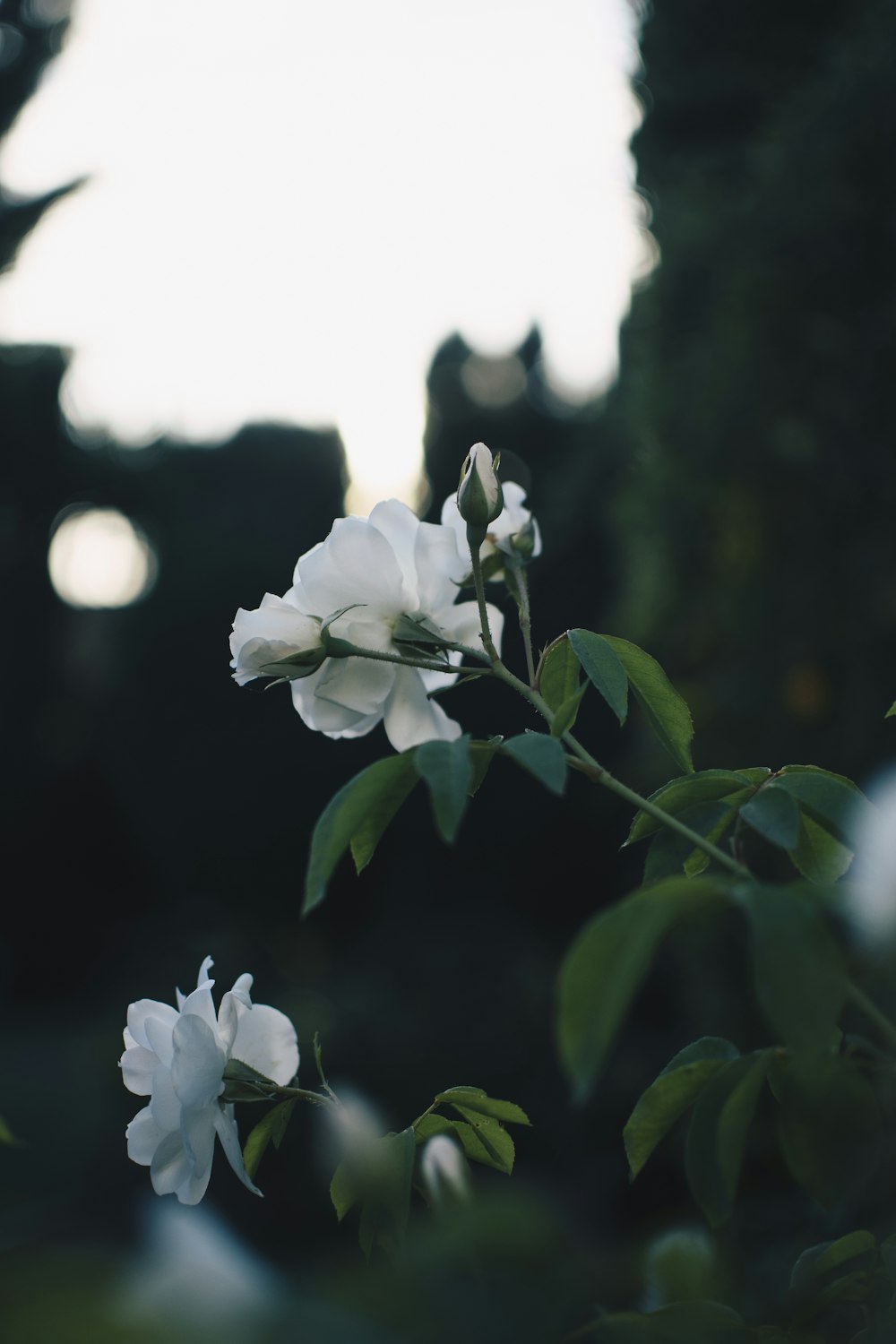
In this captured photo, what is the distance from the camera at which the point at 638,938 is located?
37 centimetres

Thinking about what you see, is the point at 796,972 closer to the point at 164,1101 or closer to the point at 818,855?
the point at 818,855

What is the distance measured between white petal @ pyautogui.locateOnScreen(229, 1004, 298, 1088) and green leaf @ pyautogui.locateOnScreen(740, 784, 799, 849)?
30cm

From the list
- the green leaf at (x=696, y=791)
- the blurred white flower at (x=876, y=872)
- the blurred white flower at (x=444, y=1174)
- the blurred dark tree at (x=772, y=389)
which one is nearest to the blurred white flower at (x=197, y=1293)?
the blurred white flower at (x=444, y=1174)

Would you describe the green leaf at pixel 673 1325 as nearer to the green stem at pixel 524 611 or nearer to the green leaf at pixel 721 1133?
the green leaf at pixel 721 1133

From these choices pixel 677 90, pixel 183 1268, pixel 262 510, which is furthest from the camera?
pixel 262 510

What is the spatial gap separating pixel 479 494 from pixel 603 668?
0.15 m

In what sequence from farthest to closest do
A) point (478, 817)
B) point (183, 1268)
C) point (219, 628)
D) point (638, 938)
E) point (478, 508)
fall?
point (219, 628)
point (478, 817)
point (478, 508)
point (638, 938)
point (183, 1268)

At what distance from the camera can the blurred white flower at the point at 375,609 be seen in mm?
665

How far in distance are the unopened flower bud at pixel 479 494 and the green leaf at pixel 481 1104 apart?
328 mm

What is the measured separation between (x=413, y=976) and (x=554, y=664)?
17.6 ft

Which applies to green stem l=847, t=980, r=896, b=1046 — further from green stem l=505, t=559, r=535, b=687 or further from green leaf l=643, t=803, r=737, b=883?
green stem l=505, t=559, r=535, b=687

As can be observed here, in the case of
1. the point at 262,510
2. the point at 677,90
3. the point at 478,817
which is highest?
the point at 677,90

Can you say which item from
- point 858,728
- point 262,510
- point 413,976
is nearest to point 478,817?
point 413,976

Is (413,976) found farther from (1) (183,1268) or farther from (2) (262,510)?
(1) (183,1268)
